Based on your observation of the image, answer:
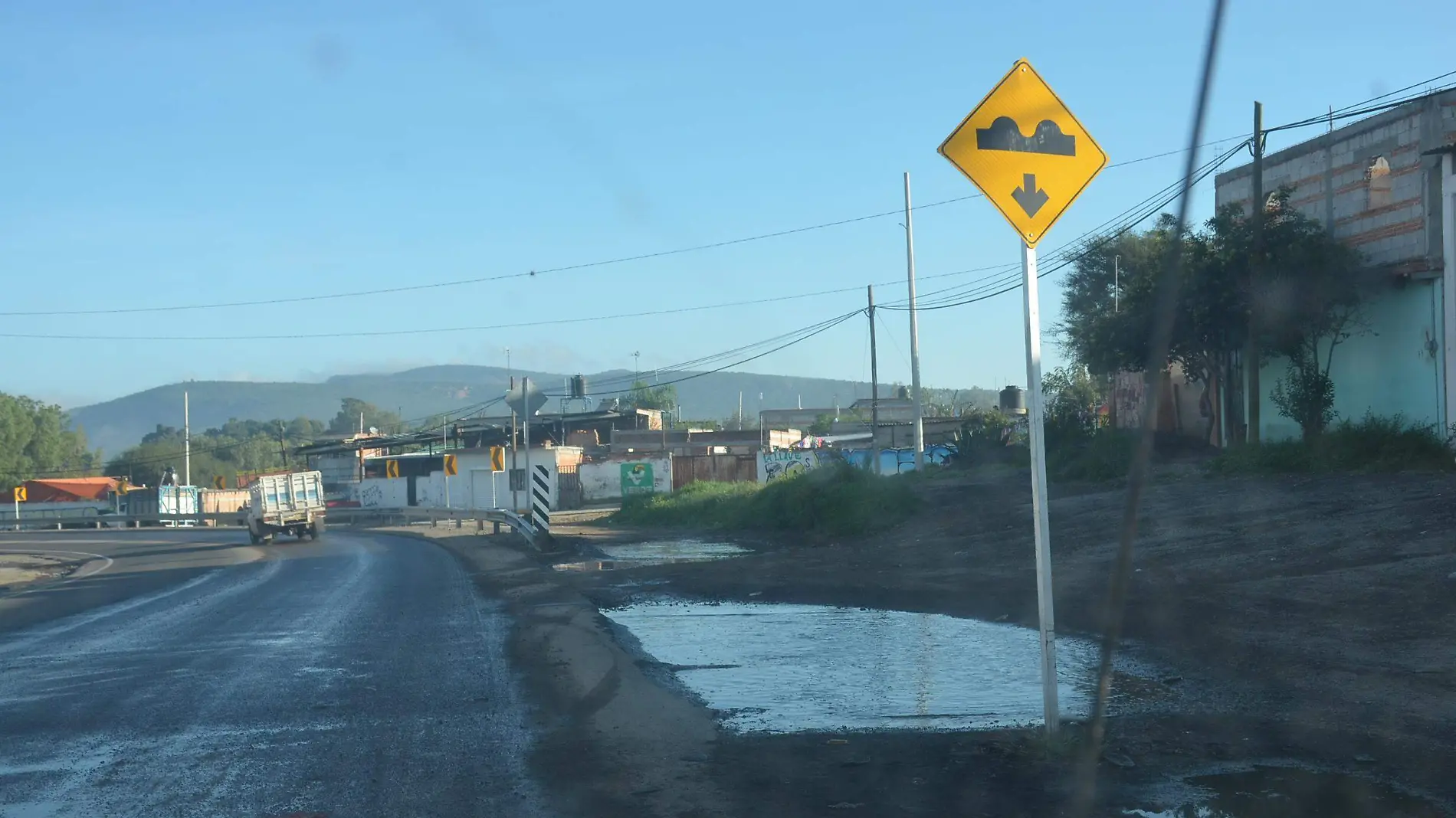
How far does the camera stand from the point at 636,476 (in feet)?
196

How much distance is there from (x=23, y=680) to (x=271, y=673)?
86.7 inches

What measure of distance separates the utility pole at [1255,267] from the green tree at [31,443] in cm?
10770

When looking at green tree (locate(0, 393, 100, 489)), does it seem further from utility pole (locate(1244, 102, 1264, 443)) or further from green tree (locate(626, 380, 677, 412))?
utility pole (locate(1244, 102, 1264, 443))

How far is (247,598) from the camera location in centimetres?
1858

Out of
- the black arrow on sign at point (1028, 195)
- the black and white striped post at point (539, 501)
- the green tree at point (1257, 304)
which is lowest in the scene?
the black and white striped post at point (539, 501)

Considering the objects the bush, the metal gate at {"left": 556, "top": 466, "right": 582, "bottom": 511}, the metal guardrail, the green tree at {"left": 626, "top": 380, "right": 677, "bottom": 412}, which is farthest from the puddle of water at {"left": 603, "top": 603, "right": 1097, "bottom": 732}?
the green tree at {"left": 626, "top": 380, "right": 677, "bottom": 412}

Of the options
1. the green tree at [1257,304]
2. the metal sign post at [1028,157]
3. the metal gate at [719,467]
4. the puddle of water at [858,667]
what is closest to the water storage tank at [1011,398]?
the puddle of water at [858,667]

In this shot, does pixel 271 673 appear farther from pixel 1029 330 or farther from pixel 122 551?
pixel 122 551

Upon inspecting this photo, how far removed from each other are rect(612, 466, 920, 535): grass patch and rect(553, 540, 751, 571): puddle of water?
294 cm

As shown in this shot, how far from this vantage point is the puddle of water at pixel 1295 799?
5.37m

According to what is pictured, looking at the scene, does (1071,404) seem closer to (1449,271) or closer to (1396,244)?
(1396,244)

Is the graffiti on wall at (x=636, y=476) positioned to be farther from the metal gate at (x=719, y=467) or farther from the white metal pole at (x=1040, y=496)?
the white metal pole at (x=1040, y=496)

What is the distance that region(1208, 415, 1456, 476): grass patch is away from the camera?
21695 mm

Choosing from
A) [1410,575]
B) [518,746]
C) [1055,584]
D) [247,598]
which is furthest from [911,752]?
[247,598]
